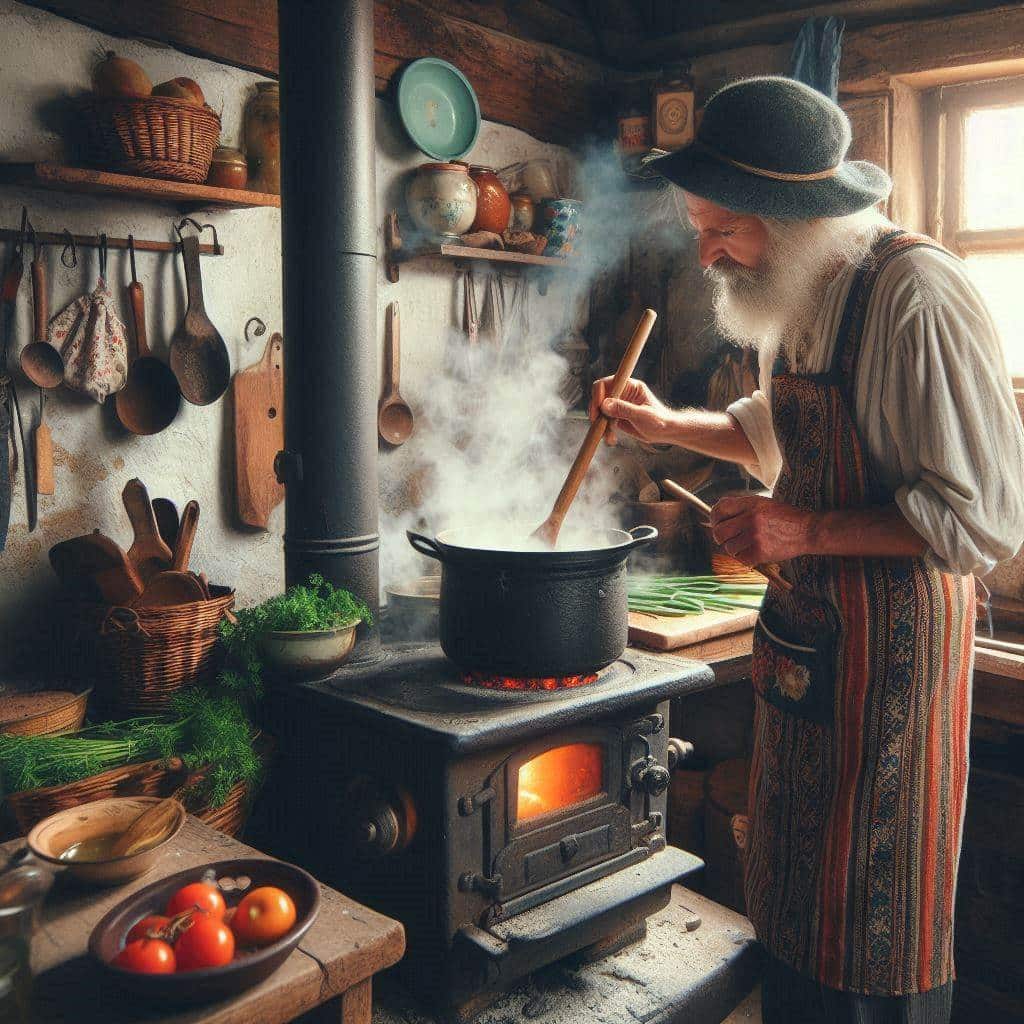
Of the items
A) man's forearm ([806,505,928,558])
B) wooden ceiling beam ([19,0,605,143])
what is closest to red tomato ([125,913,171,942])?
man's forearm ([806,505,928,558])

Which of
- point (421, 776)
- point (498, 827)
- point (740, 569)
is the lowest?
point (498, 827)

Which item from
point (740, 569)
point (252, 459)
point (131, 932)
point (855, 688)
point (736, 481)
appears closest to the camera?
point (131, 932)

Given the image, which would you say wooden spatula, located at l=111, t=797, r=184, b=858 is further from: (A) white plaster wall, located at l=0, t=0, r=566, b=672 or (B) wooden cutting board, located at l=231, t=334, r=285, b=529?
(B) wooden cutting board, located at l=231, t=334, r=285, b=529

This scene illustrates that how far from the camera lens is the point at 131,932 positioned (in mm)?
1506

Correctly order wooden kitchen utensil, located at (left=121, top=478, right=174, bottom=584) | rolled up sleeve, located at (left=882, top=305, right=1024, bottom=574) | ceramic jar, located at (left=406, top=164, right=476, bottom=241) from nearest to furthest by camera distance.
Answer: rolled up sleeve, located at (left=882, top=305, right=1024, bottom=574), wooden kitchen utensil, located at (left=121, top=478, right=174, bottom=584), ceramic jar, located at (left=406, top=164, right=476, bottom=241)

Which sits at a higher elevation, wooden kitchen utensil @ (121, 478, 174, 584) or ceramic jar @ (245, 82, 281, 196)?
ceramic jar @ (245, 82, 281, 196)

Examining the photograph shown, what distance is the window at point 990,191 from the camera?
142 inches

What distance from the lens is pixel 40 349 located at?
2598 mm

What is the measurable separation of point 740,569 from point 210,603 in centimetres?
199

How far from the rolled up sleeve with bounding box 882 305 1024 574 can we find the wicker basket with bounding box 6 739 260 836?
5.42ft

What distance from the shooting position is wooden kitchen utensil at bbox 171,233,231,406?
2.88m

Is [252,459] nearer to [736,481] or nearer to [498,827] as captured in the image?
[498,827]

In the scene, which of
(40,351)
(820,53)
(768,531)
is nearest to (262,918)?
(768,531)

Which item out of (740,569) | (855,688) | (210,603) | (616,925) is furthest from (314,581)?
(740,569)
